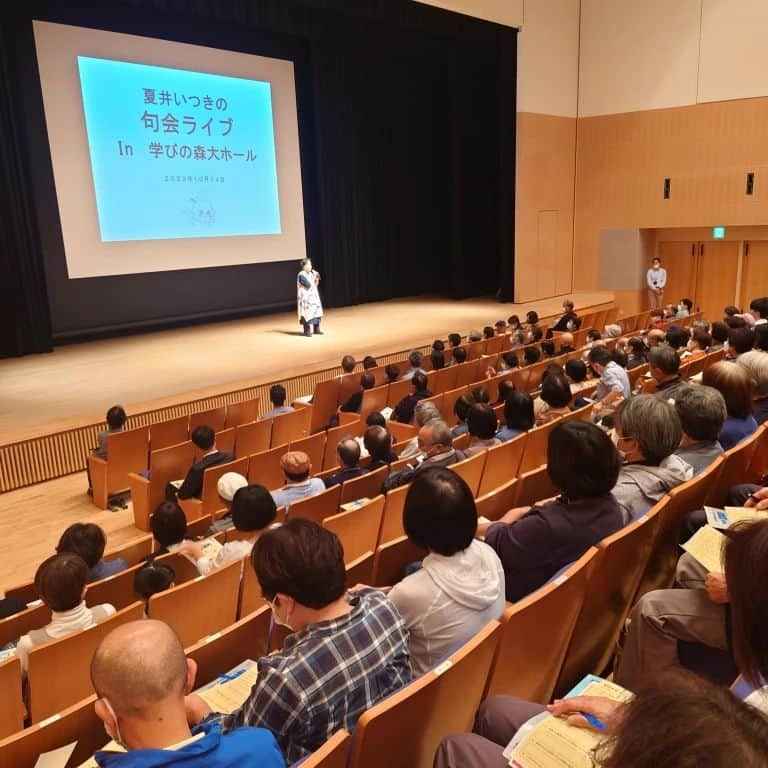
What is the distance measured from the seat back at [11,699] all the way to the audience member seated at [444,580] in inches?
45.7

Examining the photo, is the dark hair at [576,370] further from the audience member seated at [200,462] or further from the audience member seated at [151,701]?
the audience member seated at [151,701]

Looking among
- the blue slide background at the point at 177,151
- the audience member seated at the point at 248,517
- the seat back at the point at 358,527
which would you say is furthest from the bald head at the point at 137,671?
the blue slide background at the point at 177,151

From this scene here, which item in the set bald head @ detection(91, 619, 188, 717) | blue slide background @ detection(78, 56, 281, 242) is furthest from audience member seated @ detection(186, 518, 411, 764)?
blue slide background @ detection(78, 56, 281, 242)

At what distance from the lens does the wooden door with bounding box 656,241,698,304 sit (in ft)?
42.8

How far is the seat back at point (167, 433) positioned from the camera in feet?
17.5

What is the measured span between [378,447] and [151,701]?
2.66 metres

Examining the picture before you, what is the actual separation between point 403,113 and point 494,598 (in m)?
13.2

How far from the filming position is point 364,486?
3.70 meters

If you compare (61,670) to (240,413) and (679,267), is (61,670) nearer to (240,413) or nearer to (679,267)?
(240,413)

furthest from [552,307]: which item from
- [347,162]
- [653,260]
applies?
[347,162]

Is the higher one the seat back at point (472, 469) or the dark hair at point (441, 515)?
the dark hair at point (441, 515)

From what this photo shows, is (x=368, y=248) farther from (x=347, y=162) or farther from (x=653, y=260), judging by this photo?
(x=653, y=260)

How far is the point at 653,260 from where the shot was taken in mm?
12766

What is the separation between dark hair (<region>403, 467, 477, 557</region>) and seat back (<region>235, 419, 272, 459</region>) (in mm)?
3328
